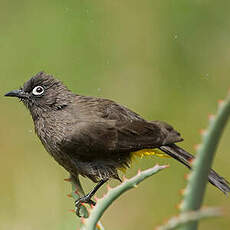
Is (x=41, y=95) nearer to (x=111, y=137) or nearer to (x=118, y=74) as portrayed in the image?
(x=111, y=137)

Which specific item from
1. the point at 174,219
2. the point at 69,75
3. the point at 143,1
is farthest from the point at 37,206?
the point at 174,219

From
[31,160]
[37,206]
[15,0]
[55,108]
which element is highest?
[15,0]

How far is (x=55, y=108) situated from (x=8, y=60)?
253cm

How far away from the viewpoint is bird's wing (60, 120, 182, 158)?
12.4 feet

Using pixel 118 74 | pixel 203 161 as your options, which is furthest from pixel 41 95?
pixel 203 161

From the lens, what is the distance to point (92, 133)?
12.9ft

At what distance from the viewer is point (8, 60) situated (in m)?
6.40

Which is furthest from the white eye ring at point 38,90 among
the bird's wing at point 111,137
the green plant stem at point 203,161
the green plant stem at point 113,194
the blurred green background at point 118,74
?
the green plant stem at point 203,161

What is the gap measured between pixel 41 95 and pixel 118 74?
6.53 ft

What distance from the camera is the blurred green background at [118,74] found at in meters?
5.29

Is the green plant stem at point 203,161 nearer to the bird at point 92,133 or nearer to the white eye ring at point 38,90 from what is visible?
the bird at point 92,133

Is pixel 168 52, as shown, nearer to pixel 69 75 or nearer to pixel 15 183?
pixel 69 75

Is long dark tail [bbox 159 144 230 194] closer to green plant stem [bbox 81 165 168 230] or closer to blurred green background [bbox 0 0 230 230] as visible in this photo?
blurred green background [bbox 0 0 230 230]

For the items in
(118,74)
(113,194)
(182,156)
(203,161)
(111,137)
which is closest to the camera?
(203,161)
